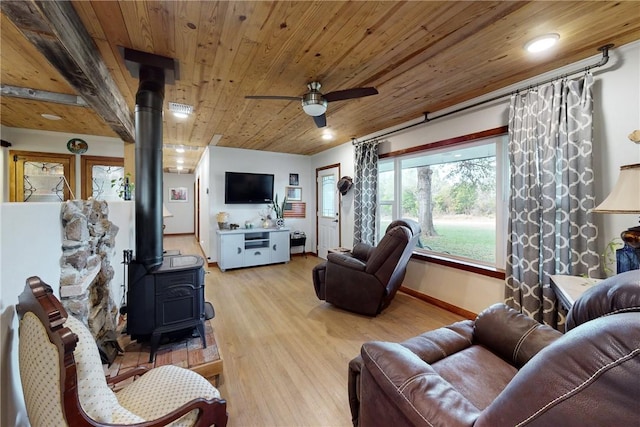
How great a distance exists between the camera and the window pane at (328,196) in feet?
17.7

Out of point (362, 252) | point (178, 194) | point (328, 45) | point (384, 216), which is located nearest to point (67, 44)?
point (328, 45)

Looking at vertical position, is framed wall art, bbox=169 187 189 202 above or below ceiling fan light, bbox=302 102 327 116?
below

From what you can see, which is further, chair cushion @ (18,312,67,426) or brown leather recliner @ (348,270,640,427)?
chair cushion @ (18,312,67,426)

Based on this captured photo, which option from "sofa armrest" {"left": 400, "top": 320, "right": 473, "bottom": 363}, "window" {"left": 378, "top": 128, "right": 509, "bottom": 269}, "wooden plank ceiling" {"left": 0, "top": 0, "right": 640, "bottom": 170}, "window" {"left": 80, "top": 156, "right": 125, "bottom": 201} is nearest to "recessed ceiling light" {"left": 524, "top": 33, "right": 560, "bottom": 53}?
"wooden plank ceiling" {"left": 0, "top": 0, "right": 640, "bottom": 170}

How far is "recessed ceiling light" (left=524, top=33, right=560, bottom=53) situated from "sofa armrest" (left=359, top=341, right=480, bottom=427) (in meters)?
2.17

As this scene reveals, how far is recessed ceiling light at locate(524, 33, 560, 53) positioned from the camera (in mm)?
1732

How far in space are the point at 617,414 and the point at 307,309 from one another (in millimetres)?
2808

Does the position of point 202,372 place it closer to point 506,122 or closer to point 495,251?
point 495,251

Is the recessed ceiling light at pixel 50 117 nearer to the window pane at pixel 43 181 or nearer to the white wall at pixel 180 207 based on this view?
the window pane at pixel 43 181

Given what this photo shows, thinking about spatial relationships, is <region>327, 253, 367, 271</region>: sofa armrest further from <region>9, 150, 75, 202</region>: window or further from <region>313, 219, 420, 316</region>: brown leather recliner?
<region>9, 150, 75, 202</region>: window

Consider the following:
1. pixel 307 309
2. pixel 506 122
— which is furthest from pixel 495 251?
pixel 307 309

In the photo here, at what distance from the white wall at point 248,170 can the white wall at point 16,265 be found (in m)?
3.89

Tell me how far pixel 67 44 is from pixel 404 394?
2.38 meters

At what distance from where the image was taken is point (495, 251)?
2783mm
